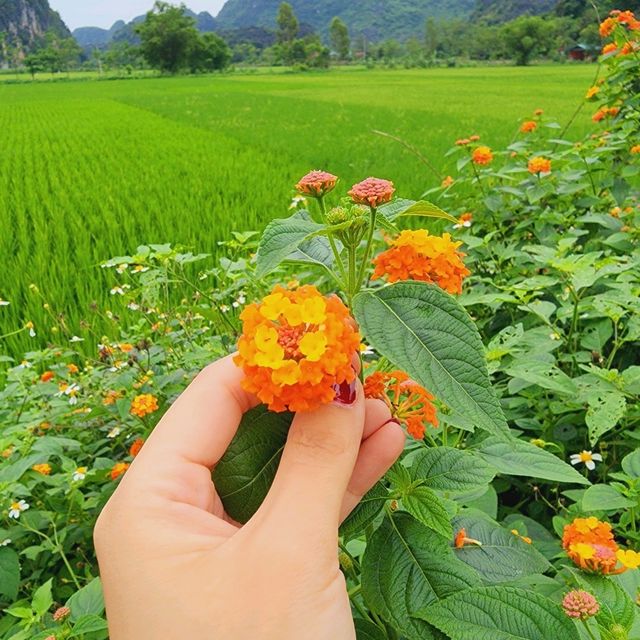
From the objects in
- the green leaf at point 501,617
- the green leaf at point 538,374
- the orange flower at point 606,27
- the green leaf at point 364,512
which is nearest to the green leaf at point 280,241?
the green leaf at point 364,512

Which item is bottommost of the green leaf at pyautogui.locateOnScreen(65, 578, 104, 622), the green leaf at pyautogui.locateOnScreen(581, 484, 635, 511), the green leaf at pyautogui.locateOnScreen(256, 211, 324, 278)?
the green leaf at pyautogui.locateOnScreen(65, 578, 104, 622)

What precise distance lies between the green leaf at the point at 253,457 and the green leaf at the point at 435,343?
0.17 metres

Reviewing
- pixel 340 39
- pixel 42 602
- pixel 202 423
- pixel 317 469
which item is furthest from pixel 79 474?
pixel 340 39

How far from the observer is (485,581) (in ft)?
2.58

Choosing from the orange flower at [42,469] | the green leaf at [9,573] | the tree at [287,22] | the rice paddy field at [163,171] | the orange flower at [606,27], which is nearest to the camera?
the green leaf at [9,573]

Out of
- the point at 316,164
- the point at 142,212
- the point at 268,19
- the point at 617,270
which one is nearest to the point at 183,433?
the point at 617,270

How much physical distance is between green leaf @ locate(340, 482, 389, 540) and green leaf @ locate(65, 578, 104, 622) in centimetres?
51

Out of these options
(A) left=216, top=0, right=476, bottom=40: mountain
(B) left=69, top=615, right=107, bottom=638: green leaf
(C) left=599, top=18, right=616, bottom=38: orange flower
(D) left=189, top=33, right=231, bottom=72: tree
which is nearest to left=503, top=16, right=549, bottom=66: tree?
(D) left=189, top=33, right=231, bottom=72: tree

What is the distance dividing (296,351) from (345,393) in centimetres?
9

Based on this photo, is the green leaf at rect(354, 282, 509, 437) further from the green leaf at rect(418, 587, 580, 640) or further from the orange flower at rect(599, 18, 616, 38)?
the orange flower at rect(599, 18, 616, 38)

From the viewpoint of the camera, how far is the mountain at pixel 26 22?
80.8 meters

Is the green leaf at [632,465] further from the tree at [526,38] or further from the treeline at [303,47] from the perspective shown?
the tree at [526,38]

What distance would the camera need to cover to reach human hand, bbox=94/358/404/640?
21.5 inches

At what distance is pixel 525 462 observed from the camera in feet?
2.68
